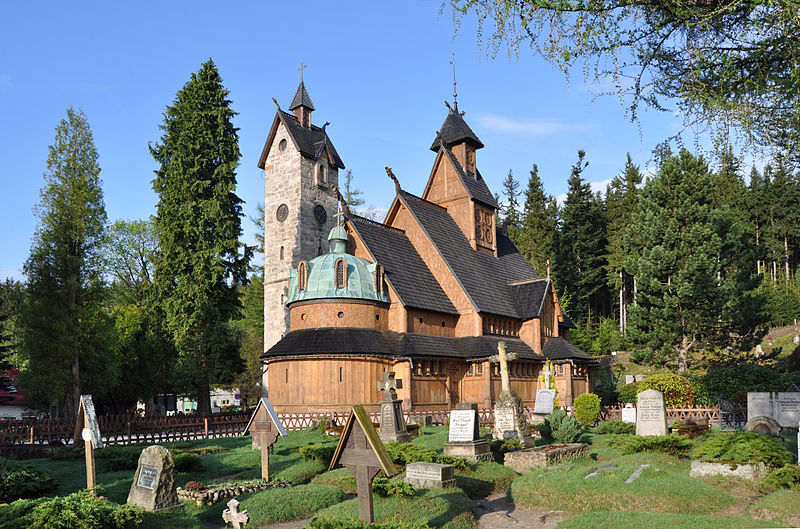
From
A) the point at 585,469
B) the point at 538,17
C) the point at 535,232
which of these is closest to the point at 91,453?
the point at 585,469

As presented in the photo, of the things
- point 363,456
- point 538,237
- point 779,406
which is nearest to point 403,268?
point 779,406

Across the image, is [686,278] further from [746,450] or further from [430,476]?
[430,476]

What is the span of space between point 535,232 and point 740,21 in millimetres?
57791

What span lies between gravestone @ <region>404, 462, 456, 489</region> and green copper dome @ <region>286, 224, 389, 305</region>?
17.2 meters

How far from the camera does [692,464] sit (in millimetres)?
14859

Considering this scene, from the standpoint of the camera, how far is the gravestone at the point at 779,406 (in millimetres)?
21891

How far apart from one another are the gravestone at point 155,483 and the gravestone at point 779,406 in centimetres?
1946

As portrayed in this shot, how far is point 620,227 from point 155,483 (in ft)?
215

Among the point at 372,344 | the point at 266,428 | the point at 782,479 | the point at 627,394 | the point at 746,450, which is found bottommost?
the point at 627,394

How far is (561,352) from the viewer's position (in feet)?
124

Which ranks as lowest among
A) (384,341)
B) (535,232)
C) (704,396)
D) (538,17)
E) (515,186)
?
(704,396)

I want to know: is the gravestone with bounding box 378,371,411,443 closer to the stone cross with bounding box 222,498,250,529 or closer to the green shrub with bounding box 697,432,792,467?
the green shrub with bounding box 697,432,792,467

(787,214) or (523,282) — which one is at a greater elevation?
(787,214)

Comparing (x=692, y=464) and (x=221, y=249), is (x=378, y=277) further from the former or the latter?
(x=692, y=464)
